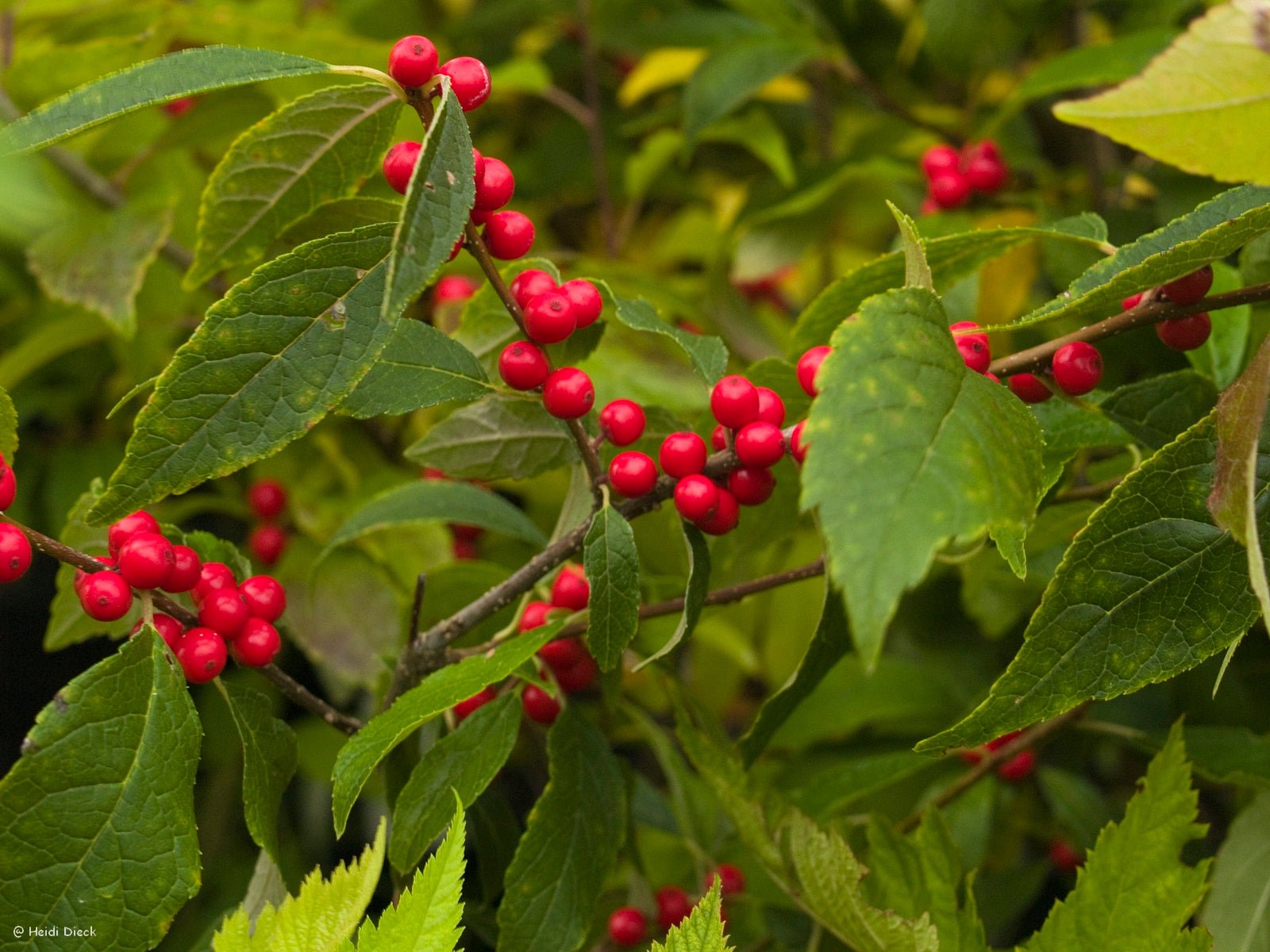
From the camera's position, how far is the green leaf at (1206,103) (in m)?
0.54

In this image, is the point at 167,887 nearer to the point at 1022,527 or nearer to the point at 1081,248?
the point at 1022,527

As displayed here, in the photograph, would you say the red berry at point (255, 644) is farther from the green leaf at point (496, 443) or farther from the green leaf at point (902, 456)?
the green leaf at point (902, 456)

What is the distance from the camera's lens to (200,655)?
2.21 feet

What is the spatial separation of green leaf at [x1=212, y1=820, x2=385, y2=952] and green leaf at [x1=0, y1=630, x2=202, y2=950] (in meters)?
0.04

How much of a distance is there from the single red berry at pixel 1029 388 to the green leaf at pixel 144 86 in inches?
17.4

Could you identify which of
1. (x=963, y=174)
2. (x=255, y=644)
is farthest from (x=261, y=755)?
(x=963, y=174)

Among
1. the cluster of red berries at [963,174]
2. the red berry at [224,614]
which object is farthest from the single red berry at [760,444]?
the cluster of red berries at [963,174]

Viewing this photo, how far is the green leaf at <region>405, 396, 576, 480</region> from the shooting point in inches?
30.9

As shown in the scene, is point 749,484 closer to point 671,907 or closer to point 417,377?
point 417,377

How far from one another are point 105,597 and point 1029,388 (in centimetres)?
56

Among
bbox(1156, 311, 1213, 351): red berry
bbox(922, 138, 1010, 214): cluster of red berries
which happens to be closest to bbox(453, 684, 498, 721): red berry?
bbox(1156, 311, 1213, 351): red berry

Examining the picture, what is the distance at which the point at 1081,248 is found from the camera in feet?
3.58

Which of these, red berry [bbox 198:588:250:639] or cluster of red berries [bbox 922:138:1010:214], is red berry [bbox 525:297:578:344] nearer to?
red berry [bbox 198:588:250:639]

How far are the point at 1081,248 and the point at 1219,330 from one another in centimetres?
26
